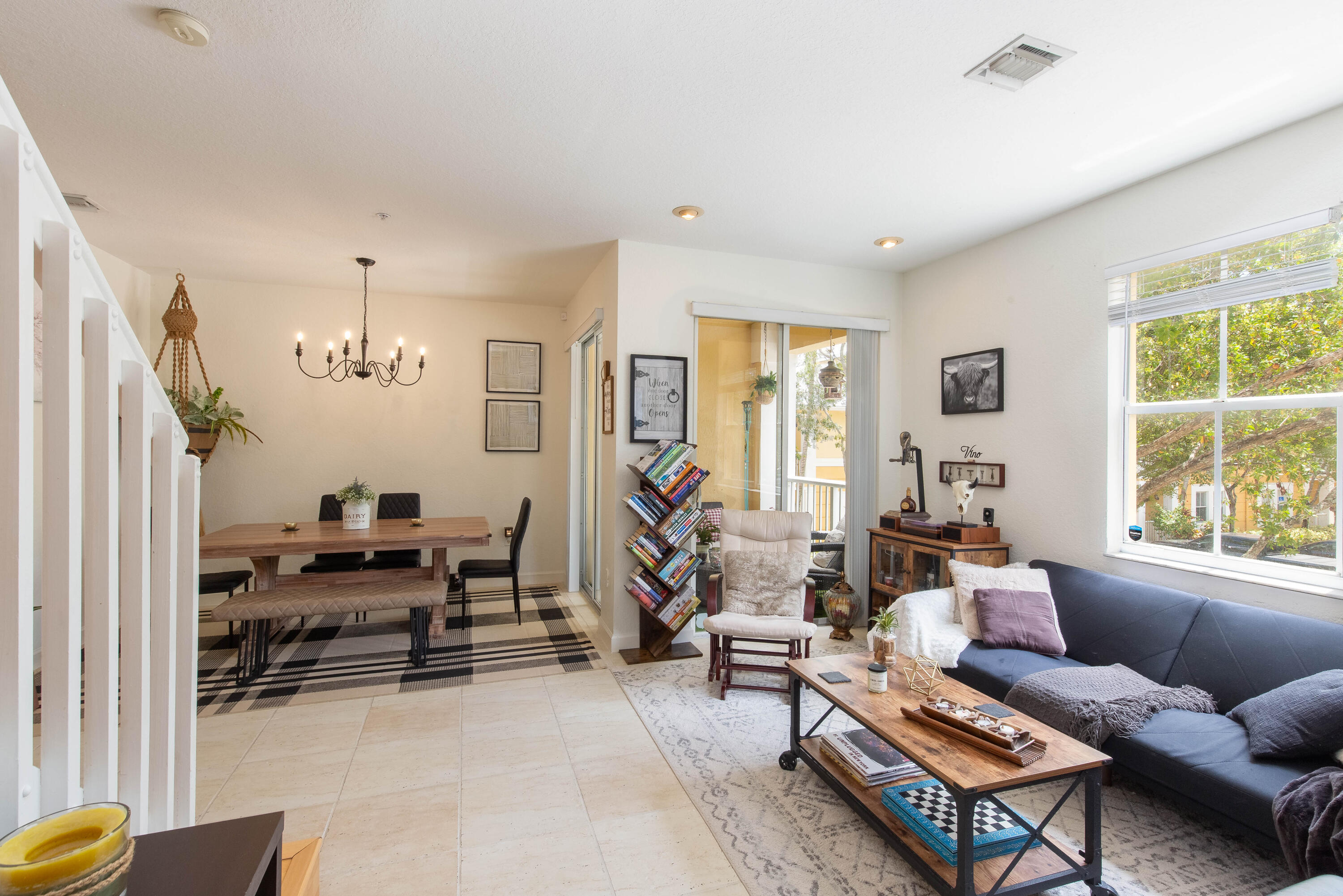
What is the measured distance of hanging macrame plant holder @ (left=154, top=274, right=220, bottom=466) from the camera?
4758mm

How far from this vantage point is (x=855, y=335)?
477cm

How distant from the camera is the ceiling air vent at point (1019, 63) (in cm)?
209

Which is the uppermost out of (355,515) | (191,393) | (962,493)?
(191,393)

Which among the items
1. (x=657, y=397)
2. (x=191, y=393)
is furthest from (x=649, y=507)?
(x=191, y=393)

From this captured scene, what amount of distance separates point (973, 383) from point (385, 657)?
4.25 meters

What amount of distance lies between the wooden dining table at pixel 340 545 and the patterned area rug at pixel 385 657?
0.38 m

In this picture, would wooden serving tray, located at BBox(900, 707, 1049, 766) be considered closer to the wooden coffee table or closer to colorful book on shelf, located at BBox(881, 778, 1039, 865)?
the wooden coffee table

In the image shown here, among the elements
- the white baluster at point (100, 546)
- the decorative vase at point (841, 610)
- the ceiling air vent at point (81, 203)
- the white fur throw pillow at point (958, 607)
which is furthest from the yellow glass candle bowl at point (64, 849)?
the decorative vase at point (841, 610)

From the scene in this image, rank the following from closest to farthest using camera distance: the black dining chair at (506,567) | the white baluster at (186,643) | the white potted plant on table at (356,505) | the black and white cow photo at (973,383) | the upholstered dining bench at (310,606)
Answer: the white baluster at (186,643) → the upholstered dining bench at (310,606) → the black and white cow photo at (973,383) → the white potted plant on table at (356,505) → the black dining chair at (506,567)

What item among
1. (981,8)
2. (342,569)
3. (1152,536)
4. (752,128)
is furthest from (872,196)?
(342,569)

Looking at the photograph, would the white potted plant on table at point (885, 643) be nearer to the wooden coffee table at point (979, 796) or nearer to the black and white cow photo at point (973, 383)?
the wooden coffee table at point (979, 796)

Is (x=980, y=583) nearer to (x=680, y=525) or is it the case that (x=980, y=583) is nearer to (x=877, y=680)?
(x=877, y=680)

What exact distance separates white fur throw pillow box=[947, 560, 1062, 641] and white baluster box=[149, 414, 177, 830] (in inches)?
127

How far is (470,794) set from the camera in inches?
96.1
